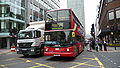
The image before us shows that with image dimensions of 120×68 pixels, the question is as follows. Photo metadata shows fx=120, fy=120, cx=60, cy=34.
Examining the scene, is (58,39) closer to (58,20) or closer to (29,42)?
(58,20)

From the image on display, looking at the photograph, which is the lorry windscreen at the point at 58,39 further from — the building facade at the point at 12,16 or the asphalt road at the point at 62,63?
the building facade at the point at 12,16

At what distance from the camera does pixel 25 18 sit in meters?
34.1

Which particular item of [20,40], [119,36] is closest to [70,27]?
[20,40]

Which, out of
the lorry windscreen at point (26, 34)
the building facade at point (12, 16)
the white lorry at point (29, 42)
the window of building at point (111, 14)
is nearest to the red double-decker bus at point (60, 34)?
the white lorry at point (29, 42)

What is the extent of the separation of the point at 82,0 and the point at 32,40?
81572 millimetres

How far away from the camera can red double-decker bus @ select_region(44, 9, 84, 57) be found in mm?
9328

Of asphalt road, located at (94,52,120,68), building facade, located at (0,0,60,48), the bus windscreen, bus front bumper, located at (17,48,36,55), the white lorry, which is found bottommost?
asphalt road, located at (94,52,120,68)

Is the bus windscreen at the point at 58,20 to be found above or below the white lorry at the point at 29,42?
above

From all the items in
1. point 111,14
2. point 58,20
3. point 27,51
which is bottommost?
point 27,51

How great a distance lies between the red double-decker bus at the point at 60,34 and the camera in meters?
9.33

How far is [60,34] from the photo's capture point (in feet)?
31.2

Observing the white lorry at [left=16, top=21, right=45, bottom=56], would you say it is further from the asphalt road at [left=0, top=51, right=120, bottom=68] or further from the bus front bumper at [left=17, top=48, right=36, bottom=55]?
the asphalt road at [left=0, top=51, right=120, bottom=68]

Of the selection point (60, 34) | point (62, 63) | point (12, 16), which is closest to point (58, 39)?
point (60, 34)

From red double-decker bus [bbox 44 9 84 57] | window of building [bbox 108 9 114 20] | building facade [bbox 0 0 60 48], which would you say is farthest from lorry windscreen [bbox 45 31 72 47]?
window of building [bbox 108 9 114 20]
